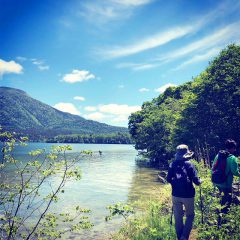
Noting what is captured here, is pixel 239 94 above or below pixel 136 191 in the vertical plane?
above

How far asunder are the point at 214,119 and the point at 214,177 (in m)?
23.8

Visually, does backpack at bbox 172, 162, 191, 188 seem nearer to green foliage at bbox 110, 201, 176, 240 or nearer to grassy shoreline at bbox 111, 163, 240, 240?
grassy shoreline at bbox 111, 163, 240, 240

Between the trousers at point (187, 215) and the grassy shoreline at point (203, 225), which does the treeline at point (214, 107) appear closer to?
the grassy shoreline at point (203, 225)

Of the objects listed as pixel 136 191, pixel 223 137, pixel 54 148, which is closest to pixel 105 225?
pixel 54 148

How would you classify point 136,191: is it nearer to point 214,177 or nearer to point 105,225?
point 105,225

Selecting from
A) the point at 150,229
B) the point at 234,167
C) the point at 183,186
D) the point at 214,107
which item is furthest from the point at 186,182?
the point at 214,107

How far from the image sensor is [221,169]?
8.84 m

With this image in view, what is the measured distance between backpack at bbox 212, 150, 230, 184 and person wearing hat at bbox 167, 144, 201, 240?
890 mm

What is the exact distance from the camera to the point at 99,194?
83.4 feet

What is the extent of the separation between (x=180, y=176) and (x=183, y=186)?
0.29 meters

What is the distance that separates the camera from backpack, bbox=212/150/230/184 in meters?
8.83

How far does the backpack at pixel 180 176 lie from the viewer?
27.7ft

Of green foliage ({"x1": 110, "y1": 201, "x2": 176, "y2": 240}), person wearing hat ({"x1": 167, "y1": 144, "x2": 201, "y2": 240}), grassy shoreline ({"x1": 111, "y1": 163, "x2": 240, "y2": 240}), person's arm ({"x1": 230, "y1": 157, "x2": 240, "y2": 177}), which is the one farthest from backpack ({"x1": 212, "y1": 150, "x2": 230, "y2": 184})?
green foliage ({"x1": 110, "y1": 201, "x2": 176, "y2": 240})

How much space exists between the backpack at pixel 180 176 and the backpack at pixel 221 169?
1.04m
